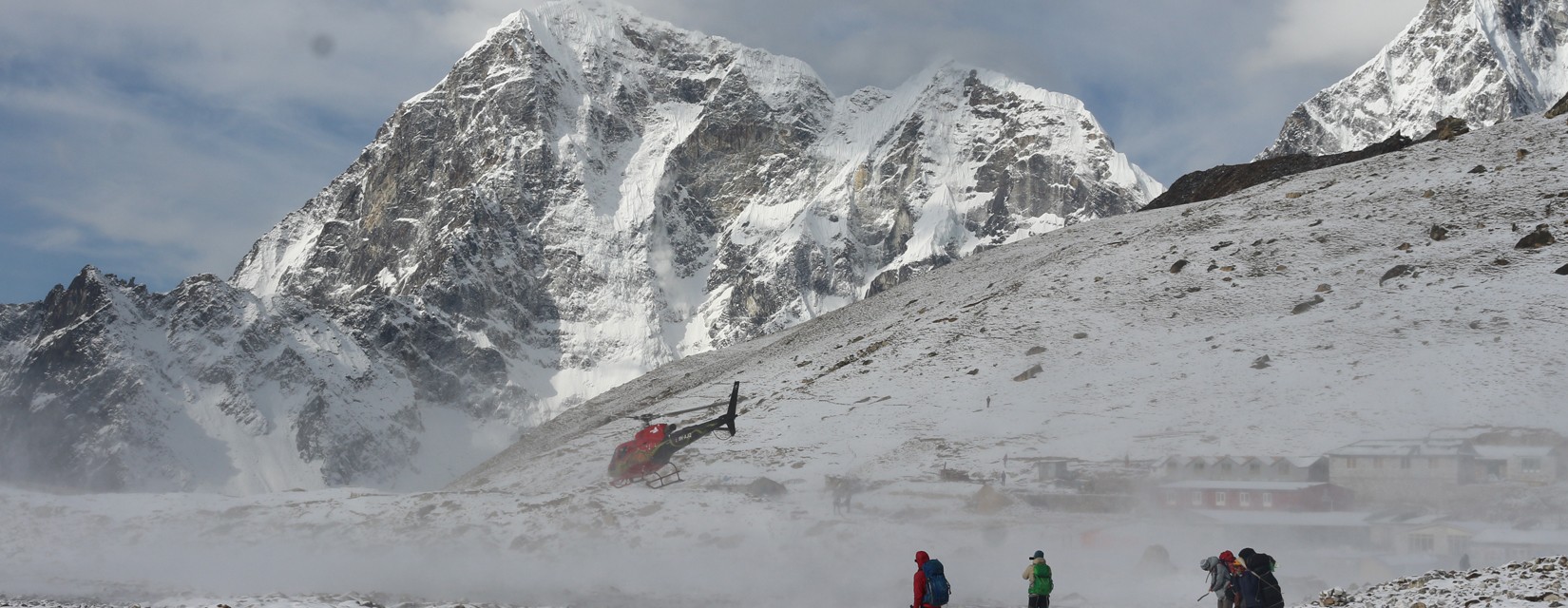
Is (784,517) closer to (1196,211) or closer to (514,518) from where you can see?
(514,518)

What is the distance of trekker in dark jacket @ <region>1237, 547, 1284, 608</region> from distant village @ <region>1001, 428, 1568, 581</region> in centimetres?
729

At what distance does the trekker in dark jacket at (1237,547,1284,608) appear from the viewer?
2089 centimetres

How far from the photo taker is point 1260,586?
20938 millimetres

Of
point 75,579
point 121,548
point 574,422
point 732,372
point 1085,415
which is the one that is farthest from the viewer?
point 574,422

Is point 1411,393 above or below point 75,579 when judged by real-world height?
above

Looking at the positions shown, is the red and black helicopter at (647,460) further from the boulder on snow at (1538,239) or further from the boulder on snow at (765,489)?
the boulder on snow at (1538,239)

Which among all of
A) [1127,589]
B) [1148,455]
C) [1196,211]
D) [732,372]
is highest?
[1196,211]

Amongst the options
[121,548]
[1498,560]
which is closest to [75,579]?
[121,548]

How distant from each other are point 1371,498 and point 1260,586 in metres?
13.7

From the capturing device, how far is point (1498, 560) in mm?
26812

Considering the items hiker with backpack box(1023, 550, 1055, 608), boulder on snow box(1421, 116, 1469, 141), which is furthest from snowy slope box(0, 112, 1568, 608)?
hiker with backpack box(1023, 550, 1055, 608)

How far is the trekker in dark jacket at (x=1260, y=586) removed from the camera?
68.5 feet

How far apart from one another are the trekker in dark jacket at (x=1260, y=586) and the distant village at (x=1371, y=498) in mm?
7289

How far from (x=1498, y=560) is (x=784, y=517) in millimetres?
17577
